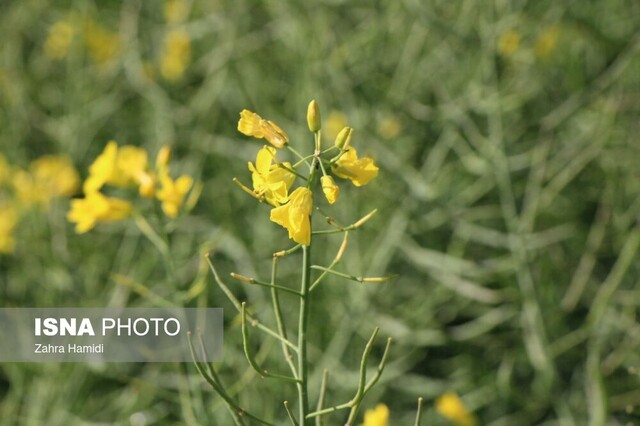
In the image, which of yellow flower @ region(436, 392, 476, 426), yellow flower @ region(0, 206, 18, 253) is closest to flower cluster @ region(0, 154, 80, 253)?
yellow flower @ region(0, 206, 18, 253)

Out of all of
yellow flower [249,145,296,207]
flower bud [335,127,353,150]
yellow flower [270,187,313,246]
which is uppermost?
flower bud [335,127,353,150]

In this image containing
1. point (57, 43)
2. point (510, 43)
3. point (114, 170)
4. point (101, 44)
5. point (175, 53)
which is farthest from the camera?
point (101, 44)

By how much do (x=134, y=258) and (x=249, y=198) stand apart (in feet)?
1.11

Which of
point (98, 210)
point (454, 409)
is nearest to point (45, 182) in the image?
point (98, 210)

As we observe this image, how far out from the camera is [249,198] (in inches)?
86.9

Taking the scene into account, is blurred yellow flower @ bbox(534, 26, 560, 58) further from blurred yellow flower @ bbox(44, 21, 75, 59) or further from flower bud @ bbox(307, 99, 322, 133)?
flower bud @ bbox(307, 99, 322, 133)

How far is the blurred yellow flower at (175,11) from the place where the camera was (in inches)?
94.0

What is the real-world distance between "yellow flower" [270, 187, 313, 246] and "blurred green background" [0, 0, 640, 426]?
0.71 meters

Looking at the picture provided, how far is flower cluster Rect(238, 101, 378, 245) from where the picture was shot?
2.60ft

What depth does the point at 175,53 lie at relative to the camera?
2.46 metres

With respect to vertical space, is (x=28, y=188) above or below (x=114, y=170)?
above

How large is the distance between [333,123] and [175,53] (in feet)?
1.75

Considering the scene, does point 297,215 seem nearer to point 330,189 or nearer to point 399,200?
point 330,189

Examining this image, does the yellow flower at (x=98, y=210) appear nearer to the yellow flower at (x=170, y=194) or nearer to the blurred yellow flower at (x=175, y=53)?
the yellow flower at (x=170, y=194)
